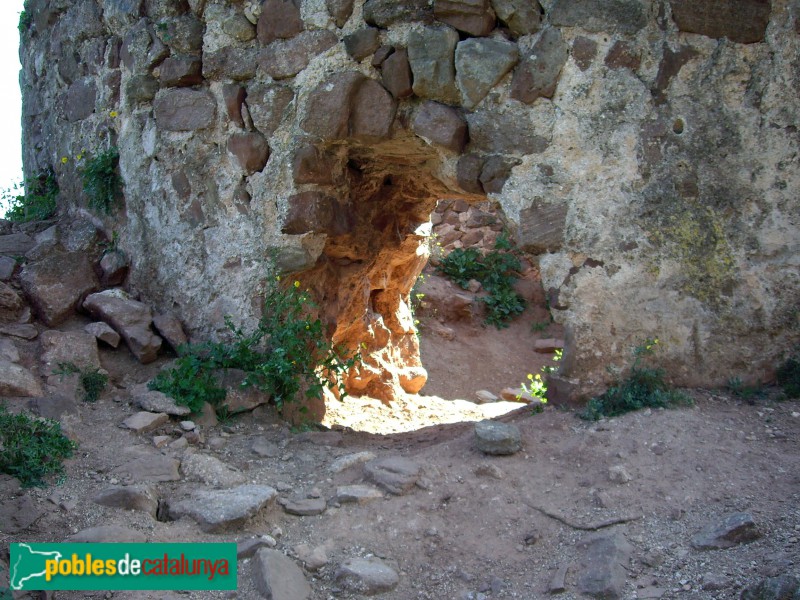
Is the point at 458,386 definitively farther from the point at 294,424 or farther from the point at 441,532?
the point at 441,532

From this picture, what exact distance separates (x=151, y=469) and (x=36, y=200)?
2709 mm

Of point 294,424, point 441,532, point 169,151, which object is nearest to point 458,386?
point 294,424

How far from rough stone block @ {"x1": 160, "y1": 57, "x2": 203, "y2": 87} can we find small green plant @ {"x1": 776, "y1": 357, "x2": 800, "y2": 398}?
10.9 feet

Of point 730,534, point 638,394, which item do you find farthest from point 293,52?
point 730,534

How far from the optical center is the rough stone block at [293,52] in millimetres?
4188

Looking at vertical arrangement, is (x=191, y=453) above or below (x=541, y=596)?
above

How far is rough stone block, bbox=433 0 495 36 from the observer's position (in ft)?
12.5

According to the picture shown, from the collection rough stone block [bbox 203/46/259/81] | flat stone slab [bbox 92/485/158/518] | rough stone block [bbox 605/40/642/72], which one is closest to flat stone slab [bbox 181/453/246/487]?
flat stone slab [bbox 92/485/158/518]

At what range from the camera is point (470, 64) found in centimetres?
383

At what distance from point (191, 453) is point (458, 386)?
4414 mm

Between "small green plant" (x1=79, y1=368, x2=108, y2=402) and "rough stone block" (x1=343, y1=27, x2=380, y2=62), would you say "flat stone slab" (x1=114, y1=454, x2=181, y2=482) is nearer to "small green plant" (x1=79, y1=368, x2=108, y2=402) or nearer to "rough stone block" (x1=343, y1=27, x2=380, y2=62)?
"small green plant" (x1=79, y1=368, x2=108, y2=402)

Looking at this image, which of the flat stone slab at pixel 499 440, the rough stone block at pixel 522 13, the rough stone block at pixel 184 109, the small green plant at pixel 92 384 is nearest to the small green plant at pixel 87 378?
the small green plant at pixel 92 384

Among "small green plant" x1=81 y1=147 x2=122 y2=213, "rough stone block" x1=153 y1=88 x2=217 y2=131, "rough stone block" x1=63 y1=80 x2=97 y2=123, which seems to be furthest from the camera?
"rough stone block" x1=63 y1=80 x2=97 y2=123

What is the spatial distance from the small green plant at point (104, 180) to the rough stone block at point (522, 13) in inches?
98.8
